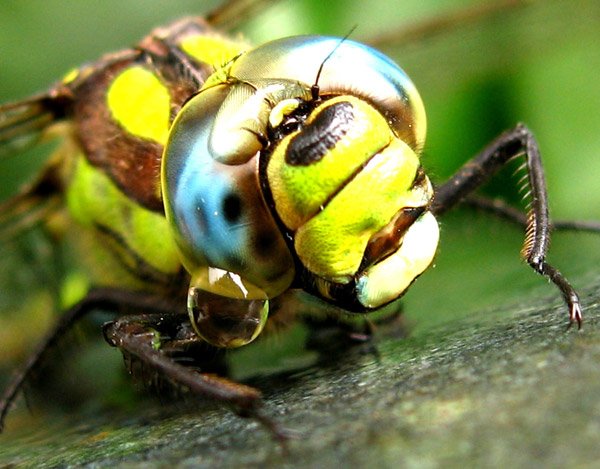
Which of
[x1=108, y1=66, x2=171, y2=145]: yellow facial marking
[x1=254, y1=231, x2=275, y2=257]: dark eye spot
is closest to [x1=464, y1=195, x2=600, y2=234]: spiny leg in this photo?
[x1=108, y1=66, x2=171, y2=145]: yellow facial marking

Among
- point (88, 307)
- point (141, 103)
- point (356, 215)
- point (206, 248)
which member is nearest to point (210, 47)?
point (141, 103)

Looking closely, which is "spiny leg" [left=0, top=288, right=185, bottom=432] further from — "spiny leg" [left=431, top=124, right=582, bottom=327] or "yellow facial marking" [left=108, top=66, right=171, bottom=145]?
"spiny leg" [left=431, top=124, right=582, bottom=327]

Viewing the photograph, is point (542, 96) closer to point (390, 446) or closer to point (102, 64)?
point (102, 64)

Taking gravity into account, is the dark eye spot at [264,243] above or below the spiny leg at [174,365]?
above

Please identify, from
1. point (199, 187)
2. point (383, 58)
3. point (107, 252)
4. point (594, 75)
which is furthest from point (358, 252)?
point (594, 75)

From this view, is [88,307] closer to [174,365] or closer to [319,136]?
[174,365]

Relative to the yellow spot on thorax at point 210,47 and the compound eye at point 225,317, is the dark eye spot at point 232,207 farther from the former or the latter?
the yellow spot on thorax at point 210,47

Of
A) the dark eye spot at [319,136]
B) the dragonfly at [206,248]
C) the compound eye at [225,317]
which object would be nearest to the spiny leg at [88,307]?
the dragonfly at [206,248]
